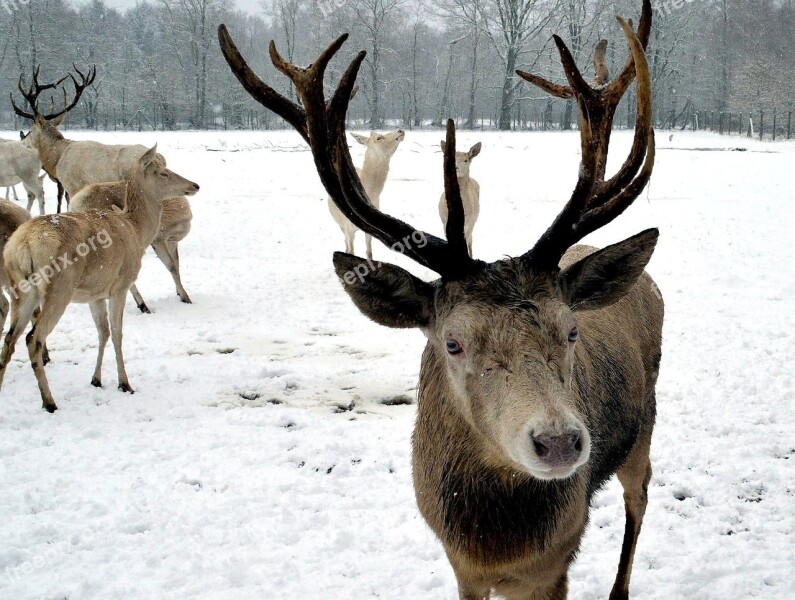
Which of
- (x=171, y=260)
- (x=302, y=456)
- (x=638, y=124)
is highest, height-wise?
(x=638, y=124)


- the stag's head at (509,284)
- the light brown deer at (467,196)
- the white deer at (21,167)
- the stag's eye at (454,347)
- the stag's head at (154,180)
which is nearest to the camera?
the stag's head at (509,284)

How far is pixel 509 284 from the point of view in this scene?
8.20ft

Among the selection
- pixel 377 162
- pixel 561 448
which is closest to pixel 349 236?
pixel 377 162

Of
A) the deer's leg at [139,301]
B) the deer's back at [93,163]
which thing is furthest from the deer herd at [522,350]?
the deer's back at [93,163]

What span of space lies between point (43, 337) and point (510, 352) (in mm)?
4983

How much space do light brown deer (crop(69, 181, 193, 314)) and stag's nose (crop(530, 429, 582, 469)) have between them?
26.2 ft

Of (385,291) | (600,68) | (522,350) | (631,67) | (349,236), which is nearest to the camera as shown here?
(522,350)

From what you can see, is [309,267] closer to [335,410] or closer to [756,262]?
[335,410]

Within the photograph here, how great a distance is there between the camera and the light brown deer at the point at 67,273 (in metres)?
5.68

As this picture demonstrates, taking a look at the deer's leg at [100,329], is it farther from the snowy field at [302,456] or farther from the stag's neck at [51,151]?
the stag's neck at [51,151]

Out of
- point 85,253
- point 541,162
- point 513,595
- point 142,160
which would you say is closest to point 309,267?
point 142,160

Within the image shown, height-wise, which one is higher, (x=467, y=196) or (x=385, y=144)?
(x=385, y=144)

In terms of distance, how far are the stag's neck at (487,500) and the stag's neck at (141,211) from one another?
5718 millimetres

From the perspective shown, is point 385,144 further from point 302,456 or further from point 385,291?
point 385,291
